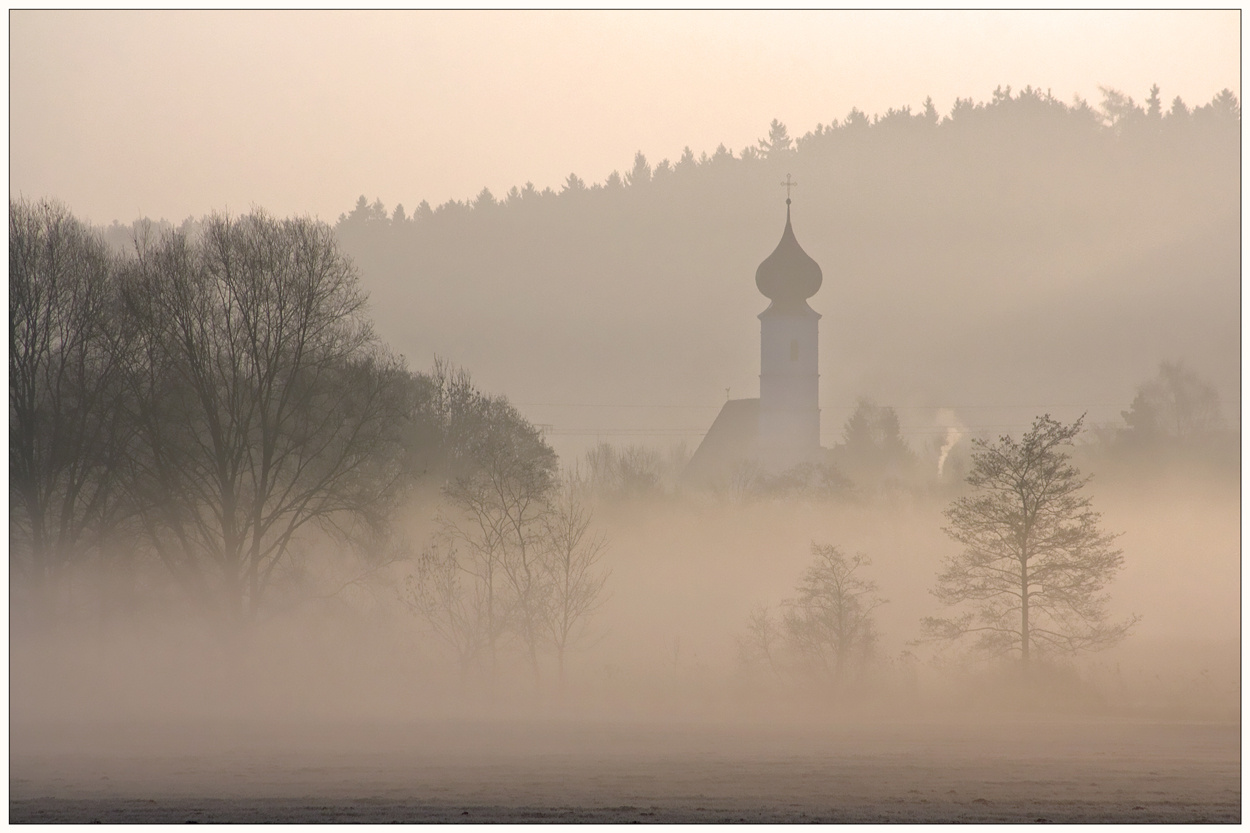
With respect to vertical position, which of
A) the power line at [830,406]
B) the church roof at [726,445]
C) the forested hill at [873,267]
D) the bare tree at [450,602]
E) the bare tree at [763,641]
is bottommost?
the bare tree at [763,641]

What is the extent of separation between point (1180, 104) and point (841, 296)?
1800 cm

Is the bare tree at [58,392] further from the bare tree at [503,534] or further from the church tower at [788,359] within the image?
the church tower at [788,359]

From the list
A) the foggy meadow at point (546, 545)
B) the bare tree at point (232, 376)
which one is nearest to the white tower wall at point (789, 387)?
the foggy meadow at point (546, 545)

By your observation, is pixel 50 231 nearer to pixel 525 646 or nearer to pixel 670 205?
pixel 525 646

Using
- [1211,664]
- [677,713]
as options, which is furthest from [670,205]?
[1211,664]

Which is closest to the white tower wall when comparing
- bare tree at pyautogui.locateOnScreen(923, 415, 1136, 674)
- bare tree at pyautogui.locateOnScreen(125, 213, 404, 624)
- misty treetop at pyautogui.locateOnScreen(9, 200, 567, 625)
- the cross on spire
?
the cross on spire

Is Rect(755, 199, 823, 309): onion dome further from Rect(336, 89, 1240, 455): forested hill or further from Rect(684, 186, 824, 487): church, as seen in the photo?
Rect(336, 89, 1240, 455): forested hill

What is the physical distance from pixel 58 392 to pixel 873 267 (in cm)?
2488

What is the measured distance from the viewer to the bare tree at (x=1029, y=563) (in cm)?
2617

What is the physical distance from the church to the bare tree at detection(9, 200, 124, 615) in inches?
801

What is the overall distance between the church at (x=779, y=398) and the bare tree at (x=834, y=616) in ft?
39.2

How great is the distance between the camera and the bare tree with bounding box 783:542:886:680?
27.0 m

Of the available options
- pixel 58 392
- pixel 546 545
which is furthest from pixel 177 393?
pixel 546 545

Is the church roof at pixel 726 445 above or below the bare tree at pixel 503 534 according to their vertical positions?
above
